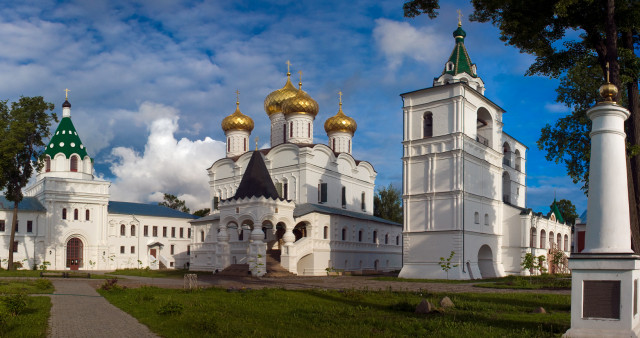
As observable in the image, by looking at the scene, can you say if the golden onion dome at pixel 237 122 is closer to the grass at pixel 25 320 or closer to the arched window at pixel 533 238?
the arched window at pixel 533 238

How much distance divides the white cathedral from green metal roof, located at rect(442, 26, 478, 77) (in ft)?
0.19

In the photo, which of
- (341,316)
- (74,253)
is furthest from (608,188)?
(74,253)

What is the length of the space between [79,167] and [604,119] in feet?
141

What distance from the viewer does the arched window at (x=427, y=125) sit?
98.7 ft

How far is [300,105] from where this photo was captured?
4097 centimetres

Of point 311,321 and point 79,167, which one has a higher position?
point 79,167

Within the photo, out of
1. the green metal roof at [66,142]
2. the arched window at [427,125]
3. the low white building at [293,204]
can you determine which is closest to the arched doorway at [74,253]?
the green metal roof at [66,142]

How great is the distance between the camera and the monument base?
8.36 meters

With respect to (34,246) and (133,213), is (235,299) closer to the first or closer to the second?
(34,246)

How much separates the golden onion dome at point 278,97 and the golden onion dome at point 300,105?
5.57 ft

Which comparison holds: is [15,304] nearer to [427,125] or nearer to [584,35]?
[584,35]

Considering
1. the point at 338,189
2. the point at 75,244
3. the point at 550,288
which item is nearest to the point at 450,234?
the point at 550,288

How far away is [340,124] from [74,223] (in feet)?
71.0

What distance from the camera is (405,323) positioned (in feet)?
32.6
